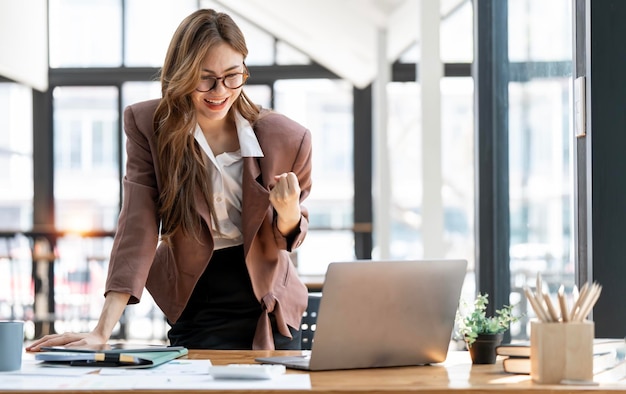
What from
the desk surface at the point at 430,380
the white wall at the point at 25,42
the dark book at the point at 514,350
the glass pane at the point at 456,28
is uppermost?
the white wall at the point at 25,42

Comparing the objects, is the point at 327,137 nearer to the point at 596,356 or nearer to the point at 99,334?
the point at 99,334

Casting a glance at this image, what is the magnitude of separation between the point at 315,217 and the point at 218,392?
22.7 ft

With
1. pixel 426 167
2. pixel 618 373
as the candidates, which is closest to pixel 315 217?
pixel 426 167

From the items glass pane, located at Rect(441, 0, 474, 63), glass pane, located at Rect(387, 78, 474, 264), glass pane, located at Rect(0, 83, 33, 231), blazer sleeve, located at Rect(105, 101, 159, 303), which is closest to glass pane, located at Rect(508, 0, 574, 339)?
blazer sleeve, located at Rect(105, 101, 159, 303)

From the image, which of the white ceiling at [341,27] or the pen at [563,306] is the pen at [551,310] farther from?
the white ceiling at [341,27]

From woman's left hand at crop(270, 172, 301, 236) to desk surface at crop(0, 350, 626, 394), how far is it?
345mm

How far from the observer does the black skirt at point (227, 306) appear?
7.03ft

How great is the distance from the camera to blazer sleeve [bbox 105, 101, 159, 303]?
2.04 m

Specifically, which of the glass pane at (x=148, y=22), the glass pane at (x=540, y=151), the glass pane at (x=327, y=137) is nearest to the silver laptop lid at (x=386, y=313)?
the glass pane at (x=540, y=151)

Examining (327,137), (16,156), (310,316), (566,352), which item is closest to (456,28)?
(327,137)

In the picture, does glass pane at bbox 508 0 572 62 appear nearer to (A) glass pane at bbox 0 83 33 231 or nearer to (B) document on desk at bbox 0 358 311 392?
(B) document on desk at bbox 0 358 311 392

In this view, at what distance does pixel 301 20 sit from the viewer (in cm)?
781

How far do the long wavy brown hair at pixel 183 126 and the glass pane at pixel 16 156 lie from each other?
647 cm

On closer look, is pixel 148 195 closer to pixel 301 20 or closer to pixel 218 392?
pixel 218 392
